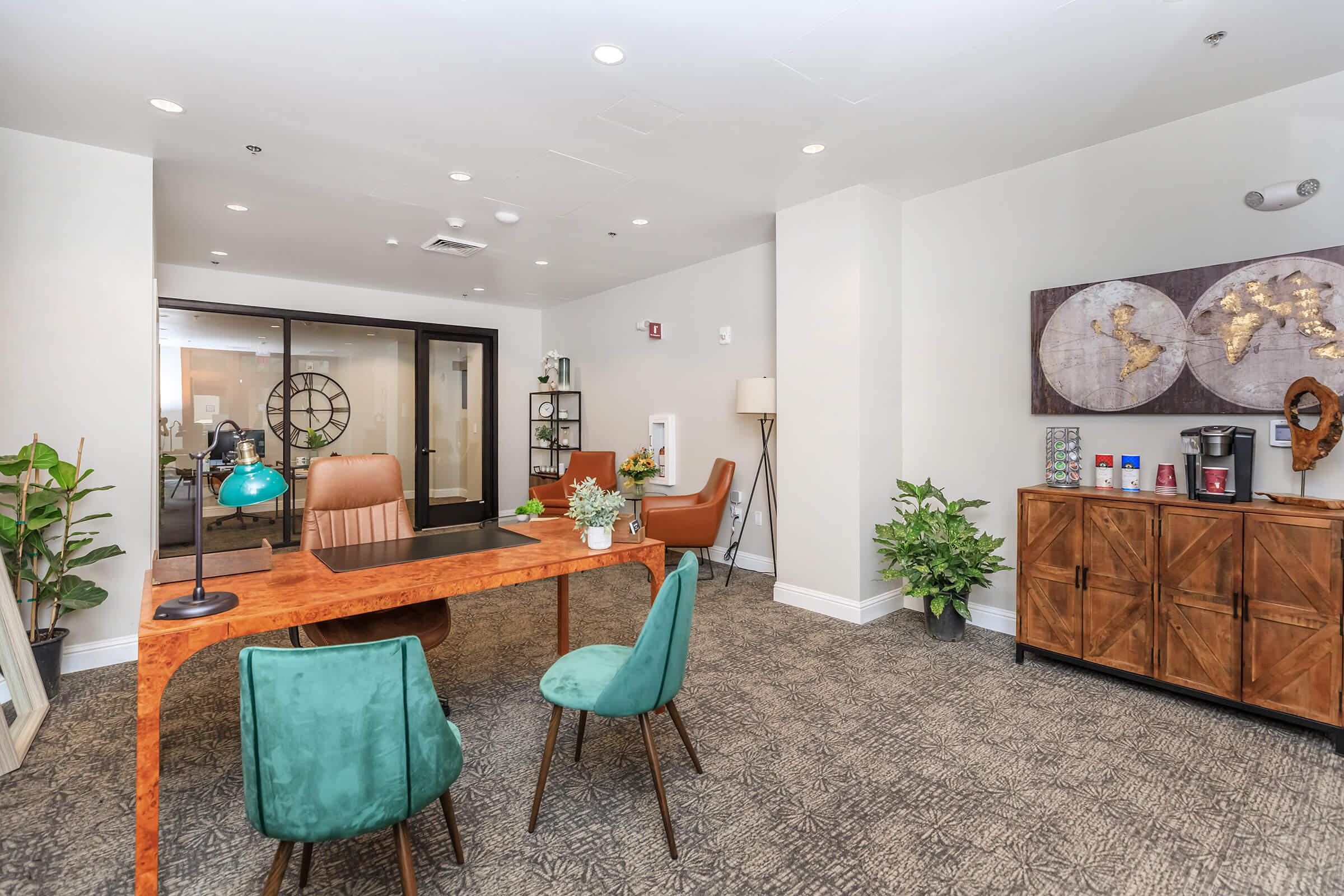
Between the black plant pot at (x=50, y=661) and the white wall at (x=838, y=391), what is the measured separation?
153 inches

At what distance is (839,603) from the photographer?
392cm

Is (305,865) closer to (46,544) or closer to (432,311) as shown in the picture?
(46,544)

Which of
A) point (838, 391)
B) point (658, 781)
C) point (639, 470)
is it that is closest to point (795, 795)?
point (658, 781)

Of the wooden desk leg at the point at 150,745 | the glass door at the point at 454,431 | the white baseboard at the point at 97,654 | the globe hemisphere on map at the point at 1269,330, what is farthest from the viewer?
the glass door at the point at 454,431

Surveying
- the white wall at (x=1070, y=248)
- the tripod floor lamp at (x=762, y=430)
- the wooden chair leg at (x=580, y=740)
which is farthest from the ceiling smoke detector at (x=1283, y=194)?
the wooden chair leg at (x=580, y=740)

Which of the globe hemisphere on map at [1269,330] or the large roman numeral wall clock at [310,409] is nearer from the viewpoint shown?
the globe hemisphere on map at [1269,330]

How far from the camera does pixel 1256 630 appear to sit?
8.09ft

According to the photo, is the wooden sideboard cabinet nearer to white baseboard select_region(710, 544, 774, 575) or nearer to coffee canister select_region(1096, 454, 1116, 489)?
coffee canister select_region(1096, 454, 1116, 489)

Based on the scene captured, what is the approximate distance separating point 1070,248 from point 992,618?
2157mm

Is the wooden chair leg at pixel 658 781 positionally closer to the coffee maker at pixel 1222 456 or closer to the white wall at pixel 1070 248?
the coffee maker at pixel 1222 456

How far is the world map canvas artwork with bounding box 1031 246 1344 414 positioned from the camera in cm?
264

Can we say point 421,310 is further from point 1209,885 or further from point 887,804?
point 1209,885

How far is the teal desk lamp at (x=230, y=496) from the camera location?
1657 millimetres

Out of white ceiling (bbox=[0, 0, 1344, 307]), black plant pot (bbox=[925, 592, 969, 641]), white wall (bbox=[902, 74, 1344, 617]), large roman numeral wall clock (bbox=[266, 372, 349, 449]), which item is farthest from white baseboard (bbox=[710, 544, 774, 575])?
large roman numeral wall clock (bbox=[266, 372, 349, 449])
